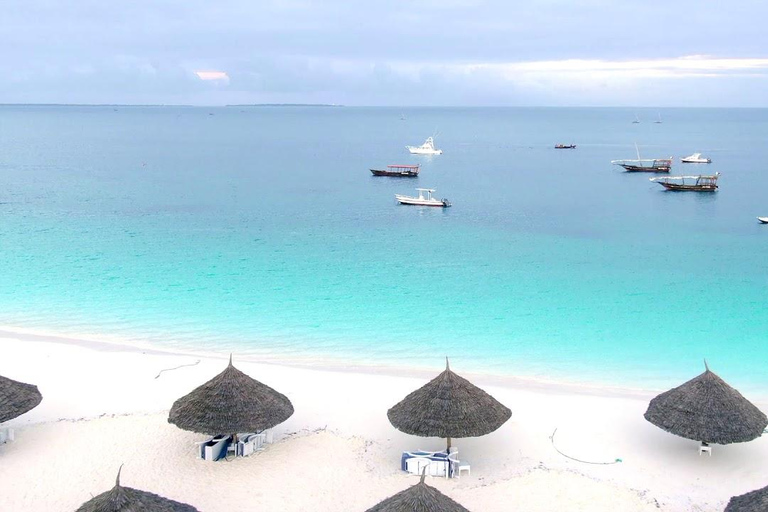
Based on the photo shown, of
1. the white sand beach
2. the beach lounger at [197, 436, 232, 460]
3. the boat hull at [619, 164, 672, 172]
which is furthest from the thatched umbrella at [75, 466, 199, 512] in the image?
the boat hull at [619, 164, 672, 172]

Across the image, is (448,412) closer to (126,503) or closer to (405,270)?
(126,503)

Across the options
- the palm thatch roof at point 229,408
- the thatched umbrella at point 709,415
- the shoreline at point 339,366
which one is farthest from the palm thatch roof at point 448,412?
the shoreline at point 339,366

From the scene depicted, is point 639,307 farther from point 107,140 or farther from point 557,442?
point 107,140

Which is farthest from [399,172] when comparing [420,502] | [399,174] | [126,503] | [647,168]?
[126,503]

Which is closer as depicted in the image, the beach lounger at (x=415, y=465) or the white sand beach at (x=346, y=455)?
the white sand beach at (x=346, y=455)

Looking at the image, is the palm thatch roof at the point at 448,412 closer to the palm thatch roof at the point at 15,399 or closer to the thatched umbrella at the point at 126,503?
the thatched umbrella at the point at 126,503

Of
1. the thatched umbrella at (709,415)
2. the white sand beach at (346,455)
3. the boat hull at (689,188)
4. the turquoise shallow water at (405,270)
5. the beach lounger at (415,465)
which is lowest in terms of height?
the turquoise shallow water at (405,270)

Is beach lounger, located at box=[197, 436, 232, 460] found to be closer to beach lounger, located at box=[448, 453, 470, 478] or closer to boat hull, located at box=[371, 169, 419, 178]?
beach lounger, located at box=[448, 453, 470, 478]
